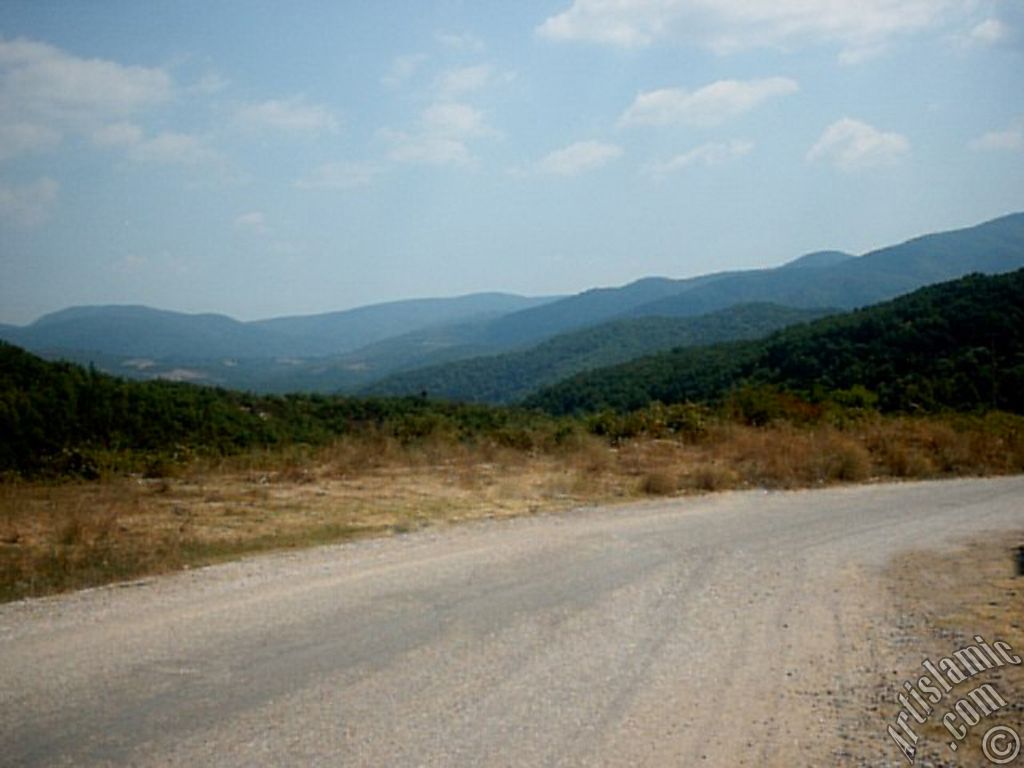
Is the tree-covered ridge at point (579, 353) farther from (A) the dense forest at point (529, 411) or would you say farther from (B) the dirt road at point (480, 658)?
(B) the dirt road at point (480, 658)

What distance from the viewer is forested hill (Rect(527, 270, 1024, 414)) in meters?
29.4

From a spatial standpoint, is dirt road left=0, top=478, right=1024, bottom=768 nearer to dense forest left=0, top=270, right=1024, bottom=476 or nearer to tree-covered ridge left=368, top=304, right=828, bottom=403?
dense forest left=0, top=270, right=1024, bottom=476

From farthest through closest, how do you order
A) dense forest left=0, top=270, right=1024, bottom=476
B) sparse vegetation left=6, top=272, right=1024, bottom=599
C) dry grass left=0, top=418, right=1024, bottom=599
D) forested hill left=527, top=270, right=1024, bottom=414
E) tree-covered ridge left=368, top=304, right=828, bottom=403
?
tree-covered ridge left=368, top=304, right=828, bottom=403 < forested hill left=527, top=270, right=1024, bottom=414 < dense forest left=0, top=270, right=1024, bottom=476 < sparse vegetation left=6, top=272, right=1024, bottom=599 < dry grass left=0, top=418, right=1024, bottom=599

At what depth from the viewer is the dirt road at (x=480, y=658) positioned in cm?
438

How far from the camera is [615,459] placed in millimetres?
16109

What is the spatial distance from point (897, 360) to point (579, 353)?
11377 centimetres

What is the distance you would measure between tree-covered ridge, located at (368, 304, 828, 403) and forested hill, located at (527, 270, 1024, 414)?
209ft
